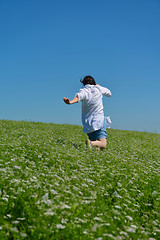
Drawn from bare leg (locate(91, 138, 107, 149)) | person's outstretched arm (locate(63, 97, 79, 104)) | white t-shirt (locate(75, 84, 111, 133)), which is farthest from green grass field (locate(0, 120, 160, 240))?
person's outstretched arm (locate(63, 97, 79, 104))

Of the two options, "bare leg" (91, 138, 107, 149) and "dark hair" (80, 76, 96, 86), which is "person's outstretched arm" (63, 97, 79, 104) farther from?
"bare leg" (91, 138, 107, 149)

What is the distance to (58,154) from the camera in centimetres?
802

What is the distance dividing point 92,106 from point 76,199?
553 centimetres

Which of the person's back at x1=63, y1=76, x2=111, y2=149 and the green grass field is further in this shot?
the person's back at x1=63, y1=76, x2=111, y2=149

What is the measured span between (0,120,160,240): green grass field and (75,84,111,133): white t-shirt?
49.1 inches

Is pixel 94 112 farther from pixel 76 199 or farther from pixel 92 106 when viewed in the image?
pixel 76 199

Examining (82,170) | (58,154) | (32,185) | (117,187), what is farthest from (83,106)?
(32,185)

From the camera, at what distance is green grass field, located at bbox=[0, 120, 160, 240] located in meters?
3.73

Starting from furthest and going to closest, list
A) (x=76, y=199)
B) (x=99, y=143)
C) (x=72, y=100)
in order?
(x=99, y=143) → (x=72, y=100) → (x=76, y=199)

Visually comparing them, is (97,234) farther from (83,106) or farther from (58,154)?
(83,106)

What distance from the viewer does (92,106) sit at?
961 cm

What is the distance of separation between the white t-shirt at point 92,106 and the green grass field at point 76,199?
125 centimetres

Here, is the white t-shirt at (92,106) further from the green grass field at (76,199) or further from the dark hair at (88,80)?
the green grass field at (76,199)

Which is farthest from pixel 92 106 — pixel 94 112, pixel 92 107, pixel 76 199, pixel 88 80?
pixel 76 199
